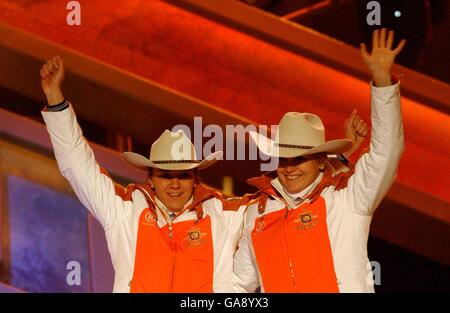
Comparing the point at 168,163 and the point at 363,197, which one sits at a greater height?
Answer: the point at 168,163

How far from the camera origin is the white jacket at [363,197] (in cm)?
367

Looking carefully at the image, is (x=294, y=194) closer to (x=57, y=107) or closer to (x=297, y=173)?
(x=297, y=173)

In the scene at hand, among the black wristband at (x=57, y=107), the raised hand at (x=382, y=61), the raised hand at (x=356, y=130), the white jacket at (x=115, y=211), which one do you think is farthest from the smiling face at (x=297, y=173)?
the black wristband at (x=57, y=107)

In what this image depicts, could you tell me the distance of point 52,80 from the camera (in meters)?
Answer: 4.03

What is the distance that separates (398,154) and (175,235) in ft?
2.94

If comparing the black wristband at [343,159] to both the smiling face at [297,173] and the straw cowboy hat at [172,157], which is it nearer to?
the smiling face at [297,173]

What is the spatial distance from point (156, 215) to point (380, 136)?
93 centimetres

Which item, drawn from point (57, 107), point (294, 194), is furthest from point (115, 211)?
point (294, 194)

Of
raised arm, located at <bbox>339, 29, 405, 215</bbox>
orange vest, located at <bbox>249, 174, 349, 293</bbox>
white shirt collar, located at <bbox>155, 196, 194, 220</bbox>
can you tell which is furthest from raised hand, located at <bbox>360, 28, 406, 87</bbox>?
white shirt collar, located at <bbox>155, 196, 194, 220</bbox>

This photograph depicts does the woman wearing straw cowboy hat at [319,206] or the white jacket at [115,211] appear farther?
the white jacket at [115,211]

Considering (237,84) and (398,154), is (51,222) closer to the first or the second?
(237,84)

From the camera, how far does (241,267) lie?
407 cm
